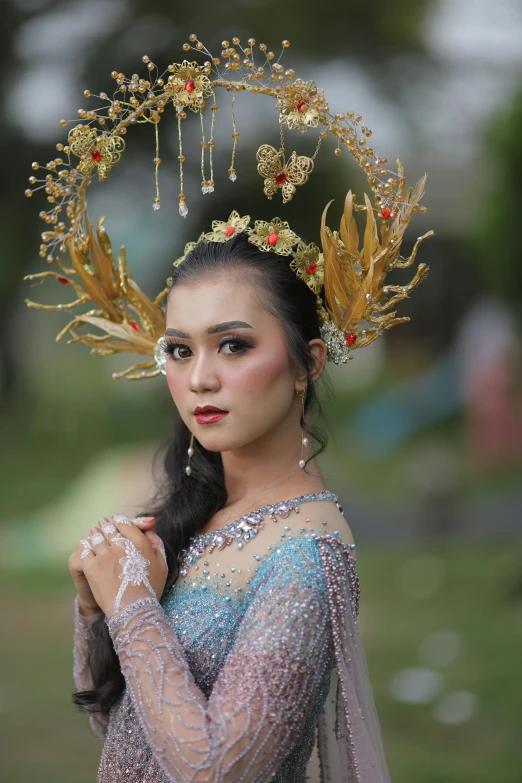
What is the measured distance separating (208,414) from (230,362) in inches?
3.9

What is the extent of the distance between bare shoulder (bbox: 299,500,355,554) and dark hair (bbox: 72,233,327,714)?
0.13 metres

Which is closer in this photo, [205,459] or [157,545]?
[157,545]

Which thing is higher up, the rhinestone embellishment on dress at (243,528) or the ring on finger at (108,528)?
the ring on finger at (108,528)

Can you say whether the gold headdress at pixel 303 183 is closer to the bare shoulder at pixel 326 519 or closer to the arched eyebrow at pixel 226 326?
the arched eyebrow at pixel 226 326

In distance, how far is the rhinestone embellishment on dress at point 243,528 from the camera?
1611mm

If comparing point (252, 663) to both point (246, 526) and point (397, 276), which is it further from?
point (397, 276)

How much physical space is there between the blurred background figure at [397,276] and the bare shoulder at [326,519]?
4.32m

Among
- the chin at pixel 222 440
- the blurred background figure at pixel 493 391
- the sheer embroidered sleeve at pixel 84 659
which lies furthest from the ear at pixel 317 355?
the blurred background figure at pixel 493 391

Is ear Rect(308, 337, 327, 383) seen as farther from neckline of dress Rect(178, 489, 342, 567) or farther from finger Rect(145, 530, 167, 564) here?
finger Rect(145, 530, 167, 564)

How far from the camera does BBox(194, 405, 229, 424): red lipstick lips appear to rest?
5.23 ft

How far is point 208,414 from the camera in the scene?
160 centimetres

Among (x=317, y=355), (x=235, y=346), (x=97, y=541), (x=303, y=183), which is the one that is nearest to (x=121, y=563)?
(x=97, y=541)

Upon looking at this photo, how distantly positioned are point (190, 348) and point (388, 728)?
9.84ft

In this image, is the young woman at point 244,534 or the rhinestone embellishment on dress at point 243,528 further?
the rhinestone embellishment on dress at point 243,528
